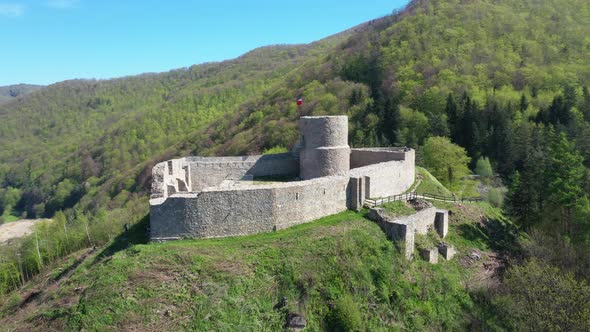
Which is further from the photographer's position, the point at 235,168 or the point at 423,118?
the point at 423,118

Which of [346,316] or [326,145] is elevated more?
[326,145]

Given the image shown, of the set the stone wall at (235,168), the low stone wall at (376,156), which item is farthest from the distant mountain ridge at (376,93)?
A: the stone wall at (235,168)

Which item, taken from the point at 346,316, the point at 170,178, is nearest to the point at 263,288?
the point at 346,316

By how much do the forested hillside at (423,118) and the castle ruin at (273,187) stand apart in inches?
370

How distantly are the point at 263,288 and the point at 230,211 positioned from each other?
4.32m

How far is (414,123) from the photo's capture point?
56.1 m

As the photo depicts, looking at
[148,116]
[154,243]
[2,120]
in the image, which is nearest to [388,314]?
[154,243]

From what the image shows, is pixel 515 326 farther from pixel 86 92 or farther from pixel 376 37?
pixel 86 92

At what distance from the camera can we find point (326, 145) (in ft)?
87.7

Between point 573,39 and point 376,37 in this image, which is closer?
point 573,39

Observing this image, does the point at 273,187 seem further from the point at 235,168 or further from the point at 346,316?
the point at 235,168

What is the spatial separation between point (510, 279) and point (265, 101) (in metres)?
79.0

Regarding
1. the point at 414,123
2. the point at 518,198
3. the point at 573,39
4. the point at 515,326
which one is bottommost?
the point at 515,326

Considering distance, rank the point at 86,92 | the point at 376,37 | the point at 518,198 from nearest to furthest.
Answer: the point at 518,198 < the point at 376,37 < the point at 86,92
